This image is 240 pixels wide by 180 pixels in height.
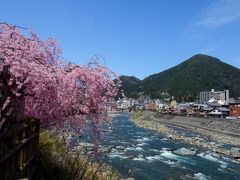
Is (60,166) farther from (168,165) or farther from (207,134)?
(207,134)

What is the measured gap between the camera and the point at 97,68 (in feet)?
30.3

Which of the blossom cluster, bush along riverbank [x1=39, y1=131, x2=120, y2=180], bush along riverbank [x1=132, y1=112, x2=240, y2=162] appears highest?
the blossom cluster

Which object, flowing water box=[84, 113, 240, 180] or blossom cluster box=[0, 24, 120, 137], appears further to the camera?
flowing water box=[84, 113, 240, 180]

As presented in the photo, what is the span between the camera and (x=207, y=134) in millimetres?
74812

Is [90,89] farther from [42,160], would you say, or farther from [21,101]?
[42,160]

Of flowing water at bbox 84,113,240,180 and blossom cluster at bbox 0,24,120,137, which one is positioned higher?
blossom cluster at bbox 0,24,120,137

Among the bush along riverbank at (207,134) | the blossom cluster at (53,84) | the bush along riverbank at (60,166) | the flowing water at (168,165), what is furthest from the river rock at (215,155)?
the blossom cluster at (53,84)

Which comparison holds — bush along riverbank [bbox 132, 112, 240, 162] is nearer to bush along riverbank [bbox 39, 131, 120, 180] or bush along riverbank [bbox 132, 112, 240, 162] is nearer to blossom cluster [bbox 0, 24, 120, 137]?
bush along riverbank [bbox 39, 131, 120, 180]

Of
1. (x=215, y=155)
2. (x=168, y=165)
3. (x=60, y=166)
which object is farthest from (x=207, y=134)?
(x=60, y=166)

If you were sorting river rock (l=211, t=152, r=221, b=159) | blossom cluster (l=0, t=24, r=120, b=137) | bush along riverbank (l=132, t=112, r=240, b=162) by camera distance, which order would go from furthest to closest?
bush along riverbank (l=132, t=112, r=240, b=162) < river rock (l=211, t=152, r=221, b=159) < blossom cluster (l=0, t=24, r=120, b=137)

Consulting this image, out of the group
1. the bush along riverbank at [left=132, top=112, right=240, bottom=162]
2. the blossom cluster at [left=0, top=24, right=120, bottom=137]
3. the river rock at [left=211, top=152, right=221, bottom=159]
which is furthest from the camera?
the bush along riverbank at [left=132, top=112, right=240, bottom=162]

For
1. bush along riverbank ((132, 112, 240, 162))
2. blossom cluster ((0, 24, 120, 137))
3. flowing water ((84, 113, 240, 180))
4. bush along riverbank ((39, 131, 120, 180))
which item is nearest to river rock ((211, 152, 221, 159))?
bush along riverbank ((132, 112, 240, 162))

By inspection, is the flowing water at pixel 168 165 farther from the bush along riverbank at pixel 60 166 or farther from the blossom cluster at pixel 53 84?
the blossom cluster at pixel 53 84

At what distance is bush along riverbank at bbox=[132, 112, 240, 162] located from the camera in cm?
5067
